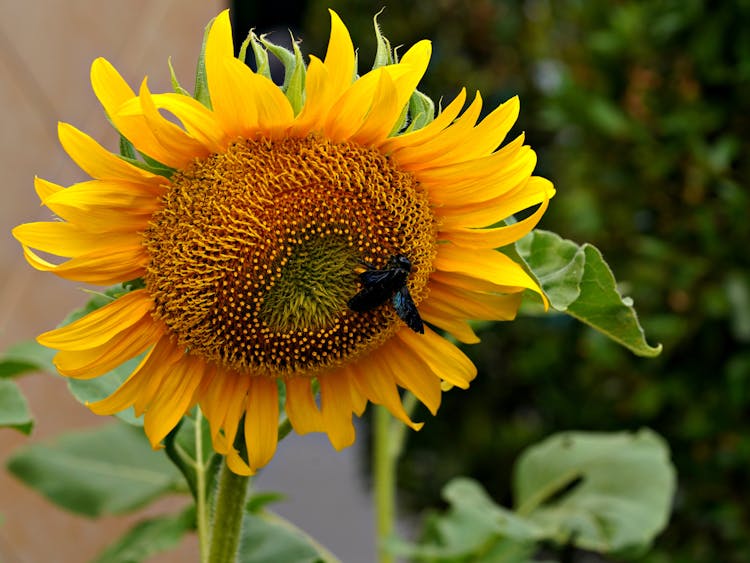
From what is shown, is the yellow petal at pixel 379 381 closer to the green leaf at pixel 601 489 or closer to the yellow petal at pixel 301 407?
the yellow petal at pixel 301 407

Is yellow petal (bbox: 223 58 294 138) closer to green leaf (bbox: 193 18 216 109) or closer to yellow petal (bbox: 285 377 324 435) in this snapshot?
green leaf (bbox: 193 18 216 109)

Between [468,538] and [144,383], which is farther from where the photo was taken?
[468,538]

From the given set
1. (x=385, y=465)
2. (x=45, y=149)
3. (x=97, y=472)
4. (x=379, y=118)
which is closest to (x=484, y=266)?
(x=379, y=118)

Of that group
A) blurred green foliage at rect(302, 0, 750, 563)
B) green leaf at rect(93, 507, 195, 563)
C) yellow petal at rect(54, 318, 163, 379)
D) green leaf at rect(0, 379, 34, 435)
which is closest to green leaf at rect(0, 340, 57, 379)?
green leaf at rect(0, 379, 34, 435)

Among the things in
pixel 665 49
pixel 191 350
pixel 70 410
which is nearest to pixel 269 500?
pixel 191 350

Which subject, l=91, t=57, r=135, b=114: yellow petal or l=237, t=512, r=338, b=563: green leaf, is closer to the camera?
l=91, t=57, r=135, b=114: yellow petal

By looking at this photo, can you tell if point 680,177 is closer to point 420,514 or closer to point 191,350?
point 420,514

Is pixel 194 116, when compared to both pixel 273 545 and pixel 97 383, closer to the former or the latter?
pixel 97 383
